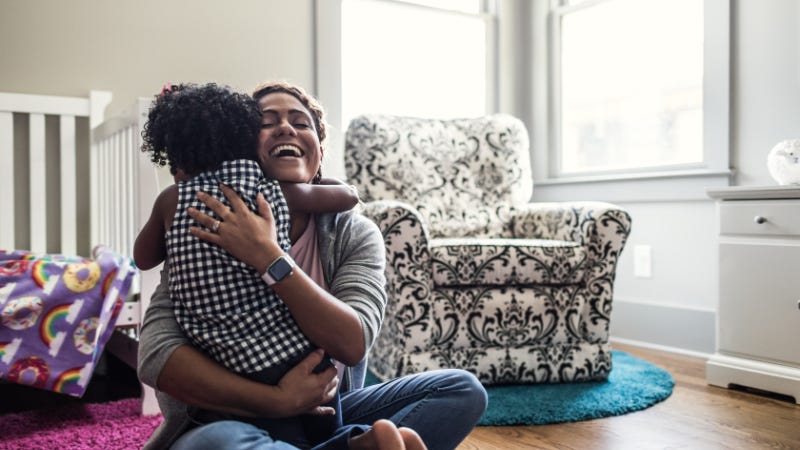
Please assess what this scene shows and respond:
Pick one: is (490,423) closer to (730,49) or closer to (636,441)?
(636,441)

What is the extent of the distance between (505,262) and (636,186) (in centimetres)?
107

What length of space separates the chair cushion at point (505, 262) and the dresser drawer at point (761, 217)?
0.44 metres

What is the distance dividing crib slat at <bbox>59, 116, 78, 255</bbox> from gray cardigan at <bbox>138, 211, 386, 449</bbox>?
5.05 feet

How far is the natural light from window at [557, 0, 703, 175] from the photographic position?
8.80ft

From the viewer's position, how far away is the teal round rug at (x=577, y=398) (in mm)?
1714

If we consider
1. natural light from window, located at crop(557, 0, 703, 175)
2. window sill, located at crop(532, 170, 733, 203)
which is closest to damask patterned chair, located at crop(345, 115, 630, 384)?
window sill, located at crop(532, 170, 733, 203)

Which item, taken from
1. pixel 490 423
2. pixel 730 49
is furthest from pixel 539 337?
pixel 730 49

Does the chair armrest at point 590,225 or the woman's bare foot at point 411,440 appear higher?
the chair armrest at point 590,225

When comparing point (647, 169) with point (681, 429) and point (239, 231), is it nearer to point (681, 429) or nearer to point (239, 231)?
point (681, 429)

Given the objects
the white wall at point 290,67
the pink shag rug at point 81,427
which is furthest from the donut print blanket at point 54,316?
the white wall at point 290,67

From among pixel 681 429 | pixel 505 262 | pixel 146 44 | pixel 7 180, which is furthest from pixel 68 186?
pixel 681 429

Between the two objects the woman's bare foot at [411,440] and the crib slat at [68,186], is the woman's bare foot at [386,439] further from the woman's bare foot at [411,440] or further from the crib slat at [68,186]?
the crib slat at [68,186]

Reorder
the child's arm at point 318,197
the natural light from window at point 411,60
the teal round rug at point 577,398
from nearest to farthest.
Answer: the child's arm at point 318,197 < the teal round rug at point 577,398 < the natural light from window at point 411,60

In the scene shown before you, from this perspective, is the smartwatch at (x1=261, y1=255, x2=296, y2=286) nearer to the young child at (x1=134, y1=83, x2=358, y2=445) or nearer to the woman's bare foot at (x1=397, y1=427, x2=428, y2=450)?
the young child at (x1=134, y1=83, x2=358, y2=445)
